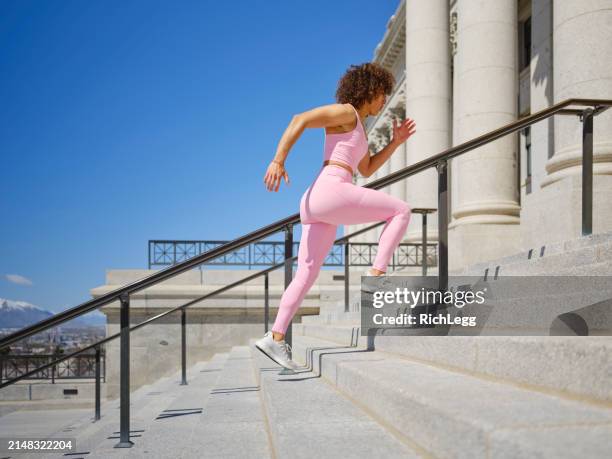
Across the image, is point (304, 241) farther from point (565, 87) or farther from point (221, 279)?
point (221, 279)

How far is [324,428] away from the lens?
2604 mm

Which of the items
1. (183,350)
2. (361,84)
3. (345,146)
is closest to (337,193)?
(345,146)

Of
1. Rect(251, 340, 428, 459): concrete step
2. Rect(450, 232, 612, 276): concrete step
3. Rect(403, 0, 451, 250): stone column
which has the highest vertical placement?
Rect(403, 0, 451, 250): stone column

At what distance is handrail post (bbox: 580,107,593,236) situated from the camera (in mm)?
5051

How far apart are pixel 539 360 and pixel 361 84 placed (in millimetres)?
2402

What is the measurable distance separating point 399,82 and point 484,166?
1426cm

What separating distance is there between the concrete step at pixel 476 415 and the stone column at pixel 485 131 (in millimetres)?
8435

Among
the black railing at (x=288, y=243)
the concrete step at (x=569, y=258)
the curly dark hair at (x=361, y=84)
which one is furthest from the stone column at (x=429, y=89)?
the curly dark hair at (x=361, y=84)

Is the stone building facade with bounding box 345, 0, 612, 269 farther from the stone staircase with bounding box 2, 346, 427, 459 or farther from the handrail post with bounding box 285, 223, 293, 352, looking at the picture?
the stone staircase with bounding box 2, 346, 427, 459

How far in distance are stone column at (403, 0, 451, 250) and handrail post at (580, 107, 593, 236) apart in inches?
376

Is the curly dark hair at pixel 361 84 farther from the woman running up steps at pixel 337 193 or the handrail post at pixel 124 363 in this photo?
the handrail post at pixel 124 363

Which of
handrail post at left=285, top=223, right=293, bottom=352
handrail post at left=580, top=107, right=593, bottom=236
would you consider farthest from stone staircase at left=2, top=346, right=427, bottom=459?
handrail post at left=580, top=107, right=593, bottom=236

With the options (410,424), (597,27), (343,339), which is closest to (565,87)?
(597,27)

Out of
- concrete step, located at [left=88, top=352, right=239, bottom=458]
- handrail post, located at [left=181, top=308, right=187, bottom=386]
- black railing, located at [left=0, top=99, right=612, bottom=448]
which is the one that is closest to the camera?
concrete step, located at [left=88, top=352, right=239, bottom=458]
